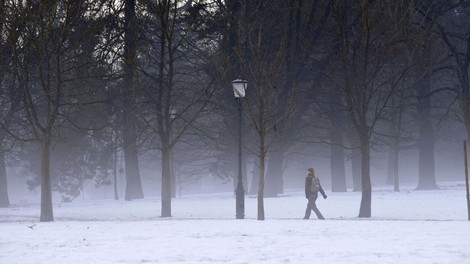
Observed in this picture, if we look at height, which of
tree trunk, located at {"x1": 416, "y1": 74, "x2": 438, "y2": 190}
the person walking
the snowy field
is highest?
tree trunk, located at {"x1": 416, "y1": 74, "x2": 438, "y2": 190}

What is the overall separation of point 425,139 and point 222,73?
1756 cm

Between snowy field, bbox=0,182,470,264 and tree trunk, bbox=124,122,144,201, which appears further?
tree trunk, bbox=124,122,144,201

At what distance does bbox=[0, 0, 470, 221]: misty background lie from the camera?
2623 centimetres

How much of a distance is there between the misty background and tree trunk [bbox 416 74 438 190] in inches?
2.5

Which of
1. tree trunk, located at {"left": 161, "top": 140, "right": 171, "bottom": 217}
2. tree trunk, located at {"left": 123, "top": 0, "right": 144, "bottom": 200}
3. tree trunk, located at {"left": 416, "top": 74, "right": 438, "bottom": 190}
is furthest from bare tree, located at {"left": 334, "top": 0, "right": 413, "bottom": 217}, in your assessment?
tree trunk, located at {"left": 416, "top": 74, "right": 438, "bottom": 190}

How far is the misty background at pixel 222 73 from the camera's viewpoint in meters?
26.2

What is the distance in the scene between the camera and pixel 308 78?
39031 mm

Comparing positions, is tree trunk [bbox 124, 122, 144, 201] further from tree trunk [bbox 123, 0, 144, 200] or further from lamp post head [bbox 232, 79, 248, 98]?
lamp post head [bbox 232, 79, 248, 98]

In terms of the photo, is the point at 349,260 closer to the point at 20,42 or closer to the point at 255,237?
the point at 255,237

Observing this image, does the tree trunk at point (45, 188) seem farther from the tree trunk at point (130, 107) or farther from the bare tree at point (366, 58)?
the bare tree at point (366, 58)

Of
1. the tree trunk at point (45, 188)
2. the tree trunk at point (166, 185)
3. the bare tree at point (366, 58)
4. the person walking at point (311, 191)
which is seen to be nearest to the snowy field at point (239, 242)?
the tree trunk at point (45, 188)

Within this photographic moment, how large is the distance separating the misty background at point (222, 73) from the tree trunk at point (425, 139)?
2.5 inches

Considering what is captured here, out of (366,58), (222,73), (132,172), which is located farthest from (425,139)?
(366,58)

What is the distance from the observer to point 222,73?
1137 inches
